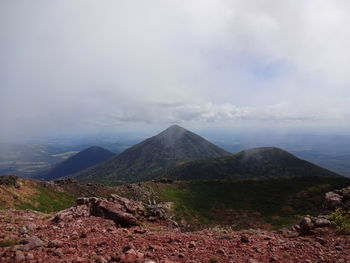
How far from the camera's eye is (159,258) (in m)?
10.1

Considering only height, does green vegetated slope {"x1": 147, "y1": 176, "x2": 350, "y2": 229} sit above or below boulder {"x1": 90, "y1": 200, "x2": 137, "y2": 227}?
below

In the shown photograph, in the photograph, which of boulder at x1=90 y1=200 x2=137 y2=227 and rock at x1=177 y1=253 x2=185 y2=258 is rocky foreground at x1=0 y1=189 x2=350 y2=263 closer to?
rock at x1=177 y1=253 x2=185 y2=258

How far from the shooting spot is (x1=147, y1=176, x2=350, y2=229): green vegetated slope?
63203 mm

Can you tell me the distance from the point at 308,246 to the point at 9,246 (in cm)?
1626

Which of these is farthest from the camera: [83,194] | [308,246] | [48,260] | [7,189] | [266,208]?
[266,208]

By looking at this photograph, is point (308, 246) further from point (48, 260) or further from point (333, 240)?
point (48, 260)

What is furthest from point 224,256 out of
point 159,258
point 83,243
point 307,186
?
point 307,186

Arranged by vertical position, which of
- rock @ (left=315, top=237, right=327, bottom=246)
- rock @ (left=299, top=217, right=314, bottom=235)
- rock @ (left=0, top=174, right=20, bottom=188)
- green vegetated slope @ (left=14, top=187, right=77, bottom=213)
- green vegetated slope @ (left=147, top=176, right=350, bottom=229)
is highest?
rock @ (left=315, top=237, right=327, bottom=246)

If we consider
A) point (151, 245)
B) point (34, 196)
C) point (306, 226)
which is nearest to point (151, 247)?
point (151, 245)

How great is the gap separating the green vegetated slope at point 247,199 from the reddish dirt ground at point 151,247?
4381cm

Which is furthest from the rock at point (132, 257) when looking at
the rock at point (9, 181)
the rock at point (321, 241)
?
the rock at point (9, 181)

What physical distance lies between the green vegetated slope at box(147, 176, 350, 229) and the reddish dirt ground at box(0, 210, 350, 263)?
43.8m

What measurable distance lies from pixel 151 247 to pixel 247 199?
81.2 m

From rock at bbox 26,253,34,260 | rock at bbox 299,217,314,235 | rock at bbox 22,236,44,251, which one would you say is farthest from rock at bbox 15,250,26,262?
rock at bbox 299,217,314,235
